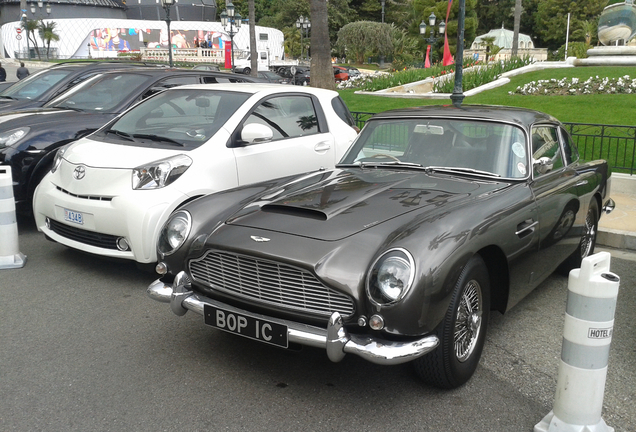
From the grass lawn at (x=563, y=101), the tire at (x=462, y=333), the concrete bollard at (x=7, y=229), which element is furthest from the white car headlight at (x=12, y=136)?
the grass lawn at (x=563, y=101)

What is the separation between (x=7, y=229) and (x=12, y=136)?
1.50m

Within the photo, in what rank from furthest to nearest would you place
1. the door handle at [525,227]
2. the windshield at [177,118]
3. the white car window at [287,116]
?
the white car window at [287,116] → the windshield at [177,118] → the door handle at [525,227]

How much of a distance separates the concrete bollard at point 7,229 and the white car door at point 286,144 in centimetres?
216

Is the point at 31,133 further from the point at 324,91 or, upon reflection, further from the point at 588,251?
the point at 588,251

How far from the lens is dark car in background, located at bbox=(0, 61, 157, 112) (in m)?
9.03

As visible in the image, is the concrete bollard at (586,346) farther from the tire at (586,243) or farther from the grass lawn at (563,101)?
the grass lawn at (563,101)

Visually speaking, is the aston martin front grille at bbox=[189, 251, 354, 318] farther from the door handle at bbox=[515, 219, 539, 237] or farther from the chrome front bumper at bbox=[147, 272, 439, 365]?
the door handle at bbox=[515, 219, 539, 237]

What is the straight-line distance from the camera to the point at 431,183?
4.28 meters

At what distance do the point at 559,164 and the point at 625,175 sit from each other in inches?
199

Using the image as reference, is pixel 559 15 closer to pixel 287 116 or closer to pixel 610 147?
Result: pixel 610 147

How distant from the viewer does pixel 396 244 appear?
3.22m

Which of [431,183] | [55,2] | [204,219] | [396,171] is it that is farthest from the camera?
[55,2]

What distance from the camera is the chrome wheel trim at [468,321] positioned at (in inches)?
137

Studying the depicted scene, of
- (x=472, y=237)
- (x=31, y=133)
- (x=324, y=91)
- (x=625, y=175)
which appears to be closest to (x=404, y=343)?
(x=472, y=237)
